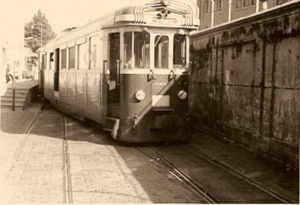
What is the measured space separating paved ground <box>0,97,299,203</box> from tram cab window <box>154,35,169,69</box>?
2.24m

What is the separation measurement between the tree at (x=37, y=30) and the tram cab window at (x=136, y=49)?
7056cm

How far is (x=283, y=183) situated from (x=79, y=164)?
3.92 metres

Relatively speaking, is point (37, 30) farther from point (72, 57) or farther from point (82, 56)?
point (82, 56)

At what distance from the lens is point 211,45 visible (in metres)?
12.9

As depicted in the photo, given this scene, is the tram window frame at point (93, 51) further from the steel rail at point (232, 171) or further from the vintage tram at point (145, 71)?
the steel rail at point (232, 171)

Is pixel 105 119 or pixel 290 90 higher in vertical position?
pixel 290 90

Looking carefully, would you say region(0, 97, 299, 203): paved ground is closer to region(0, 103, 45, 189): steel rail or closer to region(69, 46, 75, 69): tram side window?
region(0, 103, 45, 189): steel rail

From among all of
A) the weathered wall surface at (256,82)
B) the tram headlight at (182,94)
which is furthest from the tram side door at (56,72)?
the tram headlight at (182,94)

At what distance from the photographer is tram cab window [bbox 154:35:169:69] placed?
1066cm

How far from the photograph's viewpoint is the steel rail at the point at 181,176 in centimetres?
673

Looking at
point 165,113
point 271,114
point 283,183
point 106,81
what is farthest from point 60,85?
point 283,183

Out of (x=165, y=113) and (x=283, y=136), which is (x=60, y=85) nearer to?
(x=165, y=113)

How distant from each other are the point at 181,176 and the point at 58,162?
268 centimetres

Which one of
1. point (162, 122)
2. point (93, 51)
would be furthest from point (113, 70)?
point (162, 122)
